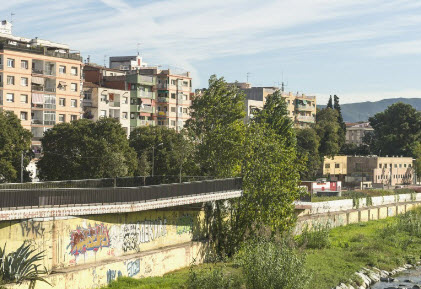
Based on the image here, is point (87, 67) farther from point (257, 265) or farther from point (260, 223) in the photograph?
point (257, 265)

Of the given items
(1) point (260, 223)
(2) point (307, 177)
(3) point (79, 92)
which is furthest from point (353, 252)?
(2) point (307, 177)

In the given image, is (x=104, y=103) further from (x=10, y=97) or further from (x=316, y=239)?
(x=316, y=239)

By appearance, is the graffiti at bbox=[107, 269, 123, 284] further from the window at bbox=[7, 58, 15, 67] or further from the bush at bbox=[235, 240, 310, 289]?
the window at bbox=[7, 58, 15, 67]

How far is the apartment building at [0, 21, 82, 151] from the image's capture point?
86.1 metres

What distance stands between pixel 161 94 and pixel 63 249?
82318 mm

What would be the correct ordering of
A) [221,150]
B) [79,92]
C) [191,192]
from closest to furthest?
[191,192] < [221,150] < [79,92]

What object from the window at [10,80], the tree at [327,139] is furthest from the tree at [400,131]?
the window at [10,80]

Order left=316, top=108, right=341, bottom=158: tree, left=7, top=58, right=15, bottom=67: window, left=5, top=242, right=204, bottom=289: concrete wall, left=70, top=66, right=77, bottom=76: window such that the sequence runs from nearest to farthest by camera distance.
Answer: left=5, top=242, right=204, bottom=289: concrete wall
left=7, top=58, right=15, bottom=67: window
left=70, top=66, right=77, bottom=76: window
left=316, top=108, right=341, bottom=158: tree

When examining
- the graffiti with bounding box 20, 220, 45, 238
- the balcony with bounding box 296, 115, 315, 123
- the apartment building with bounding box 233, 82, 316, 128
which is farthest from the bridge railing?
the balcony with bounding box 296, 115, 315, 123

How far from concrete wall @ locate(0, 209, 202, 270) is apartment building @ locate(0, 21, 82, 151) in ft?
151

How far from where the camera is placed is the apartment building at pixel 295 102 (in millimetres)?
150625

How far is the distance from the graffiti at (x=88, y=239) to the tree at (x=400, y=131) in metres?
125

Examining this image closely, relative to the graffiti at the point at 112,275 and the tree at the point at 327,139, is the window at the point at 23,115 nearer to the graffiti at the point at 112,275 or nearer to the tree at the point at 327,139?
the graffiti at the point at 112,275

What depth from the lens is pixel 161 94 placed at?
11794 centimetres
